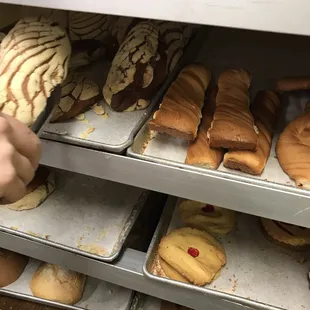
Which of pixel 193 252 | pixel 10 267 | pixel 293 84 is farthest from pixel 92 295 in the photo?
pixel 293 84

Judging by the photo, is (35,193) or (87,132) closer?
(87,132)

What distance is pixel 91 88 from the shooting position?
867mm

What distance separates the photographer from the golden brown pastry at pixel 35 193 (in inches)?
40.1

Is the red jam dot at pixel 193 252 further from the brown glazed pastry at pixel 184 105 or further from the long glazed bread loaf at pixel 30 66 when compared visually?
the long glazed bread loaf at pixel 30 66

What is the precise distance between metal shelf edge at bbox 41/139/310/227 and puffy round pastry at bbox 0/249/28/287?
1.60ft

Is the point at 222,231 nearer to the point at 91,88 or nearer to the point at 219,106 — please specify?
the point at 219,106

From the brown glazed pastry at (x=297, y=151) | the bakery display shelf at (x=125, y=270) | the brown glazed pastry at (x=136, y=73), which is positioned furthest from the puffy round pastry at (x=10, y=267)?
the brown glazed pastry at (x=297, y=151)

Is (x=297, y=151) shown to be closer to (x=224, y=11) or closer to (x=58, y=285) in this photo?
(x=224, y=11)

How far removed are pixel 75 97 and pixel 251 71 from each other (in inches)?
16.6

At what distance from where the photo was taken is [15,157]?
1.65 ft

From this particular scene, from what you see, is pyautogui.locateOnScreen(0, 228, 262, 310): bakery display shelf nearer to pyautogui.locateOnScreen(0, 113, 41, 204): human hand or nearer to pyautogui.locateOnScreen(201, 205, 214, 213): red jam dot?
pyautogui.locateOnScreen(201, 205, 214, 213): red jam dot

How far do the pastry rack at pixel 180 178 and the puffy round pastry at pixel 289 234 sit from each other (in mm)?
190

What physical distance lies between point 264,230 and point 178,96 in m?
0.38

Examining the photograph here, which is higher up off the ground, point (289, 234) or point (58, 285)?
point (289, 234)
